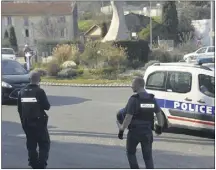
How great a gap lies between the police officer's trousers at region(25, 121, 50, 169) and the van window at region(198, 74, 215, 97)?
433 cm

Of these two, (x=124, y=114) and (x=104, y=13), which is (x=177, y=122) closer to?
(x=124, y=114)

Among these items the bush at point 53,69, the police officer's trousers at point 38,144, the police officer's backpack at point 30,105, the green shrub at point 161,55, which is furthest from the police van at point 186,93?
the green shrub at point 161,55

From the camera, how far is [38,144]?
770 cm

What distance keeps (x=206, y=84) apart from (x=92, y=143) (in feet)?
9.04

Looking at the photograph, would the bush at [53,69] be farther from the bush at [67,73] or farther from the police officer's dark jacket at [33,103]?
the police officer's dark jacket at [33,103]

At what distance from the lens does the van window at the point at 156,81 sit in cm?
1131

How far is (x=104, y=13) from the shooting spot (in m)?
56.4

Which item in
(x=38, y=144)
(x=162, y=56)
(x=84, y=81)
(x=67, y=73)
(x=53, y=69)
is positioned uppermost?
(x=38, y=144)

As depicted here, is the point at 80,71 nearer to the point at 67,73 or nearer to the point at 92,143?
the point at 67,73

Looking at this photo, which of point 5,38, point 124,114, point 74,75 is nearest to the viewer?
point 124,114

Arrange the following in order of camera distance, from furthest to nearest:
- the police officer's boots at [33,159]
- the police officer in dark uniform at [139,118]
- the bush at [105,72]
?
the bush at [105,72] < the police officer's boots at [33,159] < the police officer in dark uniform at [139,118]

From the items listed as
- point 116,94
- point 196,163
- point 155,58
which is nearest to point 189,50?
point 155,58

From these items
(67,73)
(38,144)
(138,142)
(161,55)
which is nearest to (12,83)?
(38,144)

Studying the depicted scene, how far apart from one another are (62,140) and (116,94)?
942 cm
